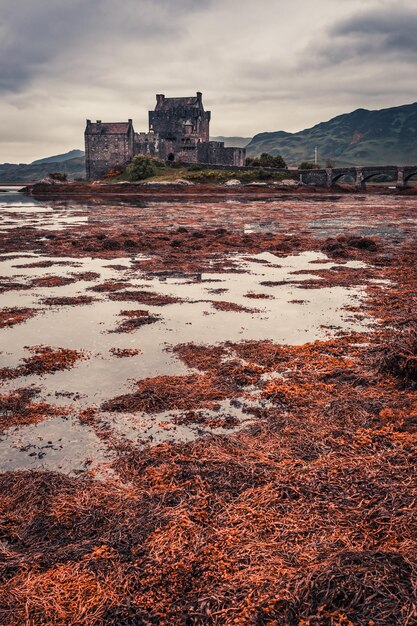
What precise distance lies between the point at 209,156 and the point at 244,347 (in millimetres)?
115076

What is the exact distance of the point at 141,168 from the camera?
337ft

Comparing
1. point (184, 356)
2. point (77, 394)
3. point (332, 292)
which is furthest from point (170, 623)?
point (332, 292)

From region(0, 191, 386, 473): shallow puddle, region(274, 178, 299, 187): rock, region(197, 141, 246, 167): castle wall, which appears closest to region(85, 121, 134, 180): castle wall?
region(197, 141, 246, 167): castle wall

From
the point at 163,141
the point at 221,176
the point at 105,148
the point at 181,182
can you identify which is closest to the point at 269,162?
the point at 221,176

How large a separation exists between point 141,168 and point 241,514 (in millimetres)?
104485

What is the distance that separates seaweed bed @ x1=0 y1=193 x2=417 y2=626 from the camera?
3684 millimetres

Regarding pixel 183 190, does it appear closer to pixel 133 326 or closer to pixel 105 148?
pixel 105 148

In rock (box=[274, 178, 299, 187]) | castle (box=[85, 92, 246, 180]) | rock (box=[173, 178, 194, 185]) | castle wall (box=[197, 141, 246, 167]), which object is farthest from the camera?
castle (box=[85, 92, 246, 180])

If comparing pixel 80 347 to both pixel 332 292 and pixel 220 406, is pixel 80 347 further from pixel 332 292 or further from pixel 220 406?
pixel 332 292

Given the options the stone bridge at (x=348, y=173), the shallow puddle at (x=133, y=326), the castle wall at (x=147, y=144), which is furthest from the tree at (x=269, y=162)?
the shallow puddle at (x=133, y=326)

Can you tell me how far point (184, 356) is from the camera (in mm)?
9414

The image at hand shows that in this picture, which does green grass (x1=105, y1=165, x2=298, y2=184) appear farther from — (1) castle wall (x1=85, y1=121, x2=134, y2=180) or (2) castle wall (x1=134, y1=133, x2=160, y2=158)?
(2) castle wall (x1=134, y1=133, x2=160, y2=158)

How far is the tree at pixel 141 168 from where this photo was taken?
337 ft

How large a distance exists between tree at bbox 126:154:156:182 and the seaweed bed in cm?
10065
